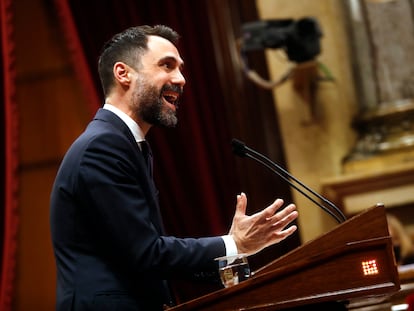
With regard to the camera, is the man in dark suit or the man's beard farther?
the man's beard

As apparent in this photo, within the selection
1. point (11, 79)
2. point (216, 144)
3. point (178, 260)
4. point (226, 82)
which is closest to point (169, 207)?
point (216, 144)

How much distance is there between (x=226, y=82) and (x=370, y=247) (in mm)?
2675

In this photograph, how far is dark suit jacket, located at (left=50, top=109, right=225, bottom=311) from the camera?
162cm

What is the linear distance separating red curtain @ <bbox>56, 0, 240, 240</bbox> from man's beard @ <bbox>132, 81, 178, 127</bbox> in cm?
199

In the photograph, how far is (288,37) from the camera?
386 centimetres

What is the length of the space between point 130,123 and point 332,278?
0.67m

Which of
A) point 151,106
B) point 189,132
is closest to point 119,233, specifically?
point 151,106

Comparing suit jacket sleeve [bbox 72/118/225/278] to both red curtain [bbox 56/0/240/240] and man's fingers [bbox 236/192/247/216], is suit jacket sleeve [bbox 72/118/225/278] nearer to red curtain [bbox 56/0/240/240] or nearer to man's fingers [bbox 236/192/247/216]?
man's fingers [bbox 236/192/247/216]

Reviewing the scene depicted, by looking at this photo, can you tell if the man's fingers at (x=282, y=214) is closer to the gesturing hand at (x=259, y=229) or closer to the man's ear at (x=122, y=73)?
the gesturing hand at (x=259, y=229)

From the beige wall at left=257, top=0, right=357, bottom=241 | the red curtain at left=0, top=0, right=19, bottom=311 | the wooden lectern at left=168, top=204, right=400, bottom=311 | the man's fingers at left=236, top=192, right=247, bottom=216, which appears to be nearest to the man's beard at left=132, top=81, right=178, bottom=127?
the man's fingers at left=236, top=192, right=247, bottom=216

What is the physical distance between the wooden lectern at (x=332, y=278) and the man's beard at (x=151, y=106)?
57cm

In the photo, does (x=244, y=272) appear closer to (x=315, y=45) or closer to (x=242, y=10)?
(x=315, y=45)

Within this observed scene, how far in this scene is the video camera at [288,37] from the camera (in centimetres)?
385

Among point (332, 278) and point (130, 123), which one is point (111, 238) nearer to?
point (130, 123)
